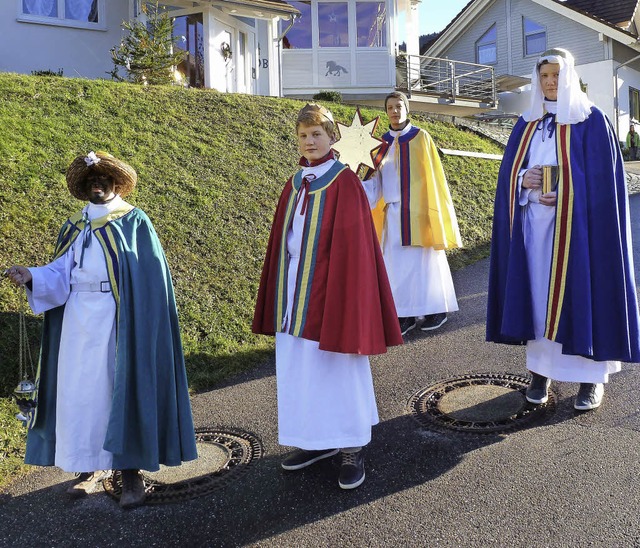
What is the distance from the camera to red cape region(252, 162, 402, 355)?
3.49 m

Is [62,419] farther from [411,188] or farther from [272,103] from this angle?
[272,103]

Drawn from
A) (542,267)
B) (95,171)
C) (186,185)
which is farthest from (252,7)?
(95,171)

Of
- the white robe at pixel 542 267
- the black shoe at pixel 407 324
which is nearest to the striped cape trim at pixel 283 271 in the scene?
the white robe at pixel 542 267

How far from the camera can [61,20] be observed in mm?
15195

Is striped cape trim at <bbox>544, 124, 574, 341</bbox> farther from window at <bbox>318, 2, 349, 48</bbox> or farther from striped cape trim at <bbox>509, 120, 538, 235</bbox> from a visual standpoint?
window at <bbox>318, 2, 349, 48</bbox>

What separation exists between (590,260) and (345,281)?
1.71 metres

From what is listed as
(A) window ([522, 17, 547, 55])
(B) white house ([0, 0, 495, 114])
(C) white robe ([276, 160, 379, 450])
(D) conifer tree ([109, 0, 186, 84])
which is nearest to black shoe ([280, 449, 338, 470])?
(C) white robe ([276, 160, 379, 450])

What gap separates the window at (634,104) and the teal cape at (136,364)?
27347mm

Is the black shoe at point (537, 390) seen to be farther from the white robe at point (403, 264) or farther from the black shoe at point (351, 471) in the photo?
the white robe at point (403, 264)

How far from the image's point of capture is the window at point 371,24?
66.4ft

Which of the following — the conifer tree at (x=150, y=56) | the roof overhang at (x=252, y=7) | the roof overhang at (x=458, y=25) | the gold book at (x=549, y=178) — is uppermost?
the roof overhang at (x=458, y=25)

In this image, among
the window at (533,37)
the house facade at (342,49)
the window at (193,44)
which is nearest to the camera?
the window at (193,44)

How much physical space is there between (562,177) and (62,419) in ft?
10.9

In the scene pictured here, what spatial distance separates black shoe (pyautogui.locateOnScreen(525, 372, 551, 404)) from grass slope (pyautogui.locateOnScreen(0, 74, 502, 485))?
254 cm
